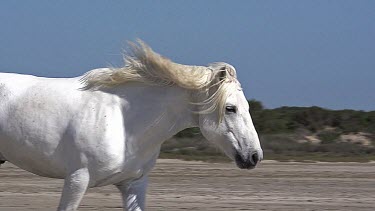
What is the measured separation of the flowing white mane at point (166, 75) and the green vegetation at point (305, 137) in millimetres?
15009

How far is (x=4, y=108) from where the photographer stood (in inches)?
277

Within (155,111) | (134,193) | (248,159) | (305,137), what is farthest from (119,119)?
(305,137)

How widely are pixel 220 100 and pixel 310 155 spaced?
864 inches

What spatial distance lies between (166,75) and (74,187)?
1031mm

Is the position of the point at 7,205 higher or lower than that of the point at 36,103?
lower

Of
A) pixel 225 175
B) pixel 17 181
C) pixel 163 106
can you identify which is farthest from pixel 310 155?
pixel 163 106

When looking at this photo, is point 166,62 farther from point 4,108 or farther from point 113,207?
point 113,207

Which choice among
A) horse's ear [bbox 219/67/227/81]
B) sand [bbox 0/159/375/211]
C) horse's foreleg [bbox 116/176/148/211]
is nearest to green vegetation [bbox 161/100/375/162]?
sand [bbox 0/159/375/211]

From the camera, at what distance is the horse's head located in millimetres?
6746

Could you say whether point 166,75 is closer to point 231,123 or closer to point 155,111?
point 155,111

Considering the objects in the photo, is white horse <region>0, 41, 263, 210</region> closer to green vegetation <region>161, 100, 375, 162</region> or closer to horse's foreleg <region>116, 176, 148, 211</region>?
horse's foreleg <region>116, 176, 148, 211</region>

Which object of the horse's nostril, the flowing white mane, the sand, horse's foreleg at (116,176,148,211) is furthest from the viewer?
the sand

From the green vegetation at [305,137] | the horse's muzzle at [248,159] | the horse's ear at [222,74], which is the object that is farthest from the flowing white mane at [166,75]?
the green vegetation at [305,137]

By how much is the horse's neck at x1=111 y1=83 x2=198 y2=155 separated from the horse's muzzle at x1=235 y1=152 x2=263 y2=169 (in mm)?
500
